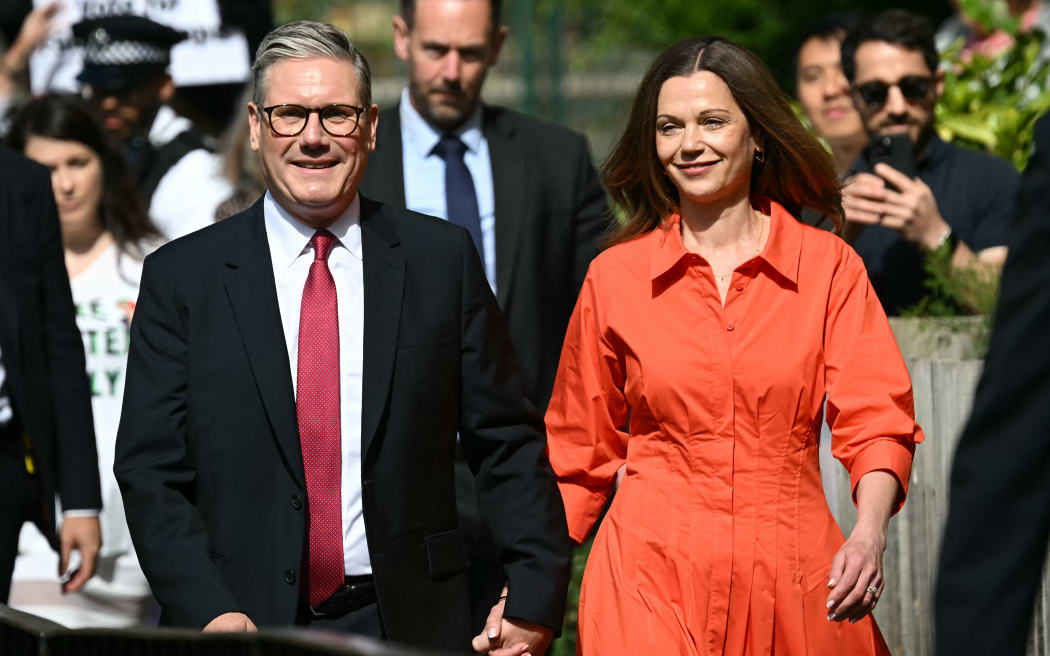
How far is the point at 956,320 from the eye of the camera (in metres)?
5.06

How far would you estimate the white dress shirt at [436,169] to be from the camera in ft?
18.1

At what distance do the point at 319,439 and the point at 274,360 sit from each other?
20 cm

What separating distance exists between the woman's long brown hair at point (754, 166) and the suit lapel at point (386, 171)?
1.23 meters

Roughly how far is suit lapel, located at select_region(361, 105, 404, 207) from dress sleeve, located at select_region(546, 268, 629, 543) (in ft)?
4.89

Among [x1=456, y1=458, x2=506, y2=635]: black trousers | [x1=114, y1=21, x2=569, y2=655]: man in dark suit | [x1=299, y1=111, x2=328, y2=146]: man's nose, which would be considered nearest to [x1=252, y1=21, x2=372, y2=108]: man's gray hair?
[x1=114, y1=21, x2=569, y2=655]: man in dark suit

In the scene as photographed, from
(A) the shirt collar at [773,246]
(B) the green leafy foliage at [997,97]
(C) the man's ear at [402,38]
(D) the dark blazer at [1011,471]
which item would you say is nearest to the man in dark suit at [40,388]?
(C) the man's ear at [402,38]

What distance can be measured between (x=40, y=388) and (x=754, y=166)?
2150 mm

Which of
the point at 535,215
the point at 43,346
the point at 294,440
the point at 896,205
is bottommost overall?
the point at 43,346

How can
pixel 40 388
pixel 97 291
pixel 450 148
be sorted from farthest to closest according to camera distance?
pixel 97 291 → pixel 450 148 → pixel 40 388

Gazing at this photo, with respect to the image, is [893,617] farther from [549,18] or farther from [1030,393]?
[549,18]

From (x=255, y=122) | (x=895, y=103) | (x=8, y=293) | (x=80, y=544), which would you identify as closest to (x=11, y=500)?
(x=80, y=544)

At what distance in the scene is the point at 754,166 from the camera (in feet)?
13.8

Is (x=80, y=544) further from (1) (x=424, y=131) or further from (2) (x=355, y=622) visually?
(1) (x=424, y=131)

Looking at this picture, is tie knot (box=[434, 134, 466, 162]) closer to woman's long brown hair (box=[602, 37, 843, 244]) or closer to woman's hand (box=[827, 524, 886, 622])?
woman's long brown hair (box=[602, 37, 843, 244])
